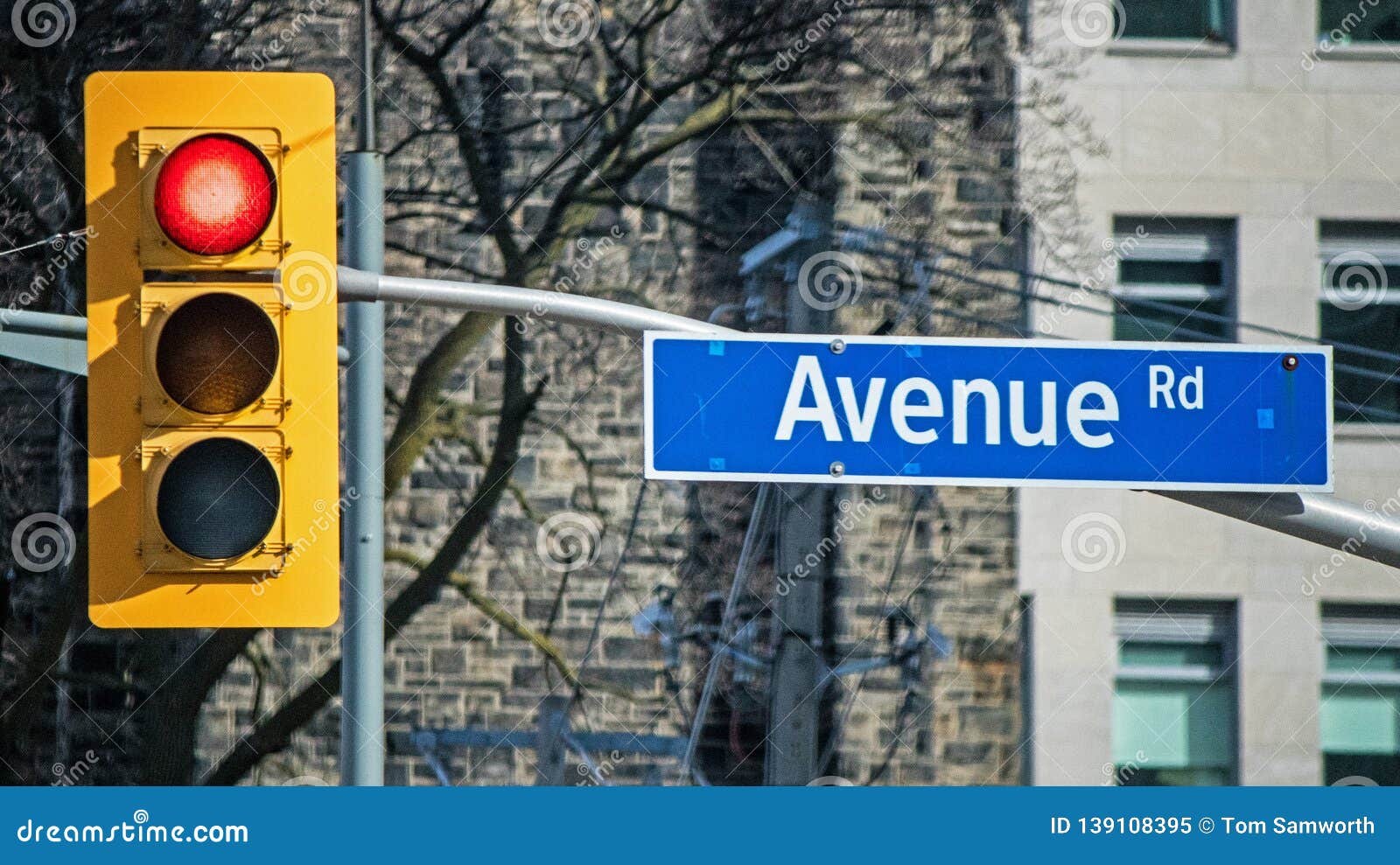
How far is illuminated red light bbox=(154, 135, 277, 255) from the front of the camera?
11.3 ft

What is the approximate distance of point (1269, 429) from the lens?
4102 mm

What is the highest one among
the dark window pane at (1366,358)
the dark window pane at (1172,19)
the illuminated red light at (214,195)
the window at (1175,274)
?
the dark window pane at (1172,19)

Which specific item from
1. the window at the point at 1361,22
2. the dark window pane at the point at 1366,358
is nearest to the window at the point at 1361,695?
the dark window pane at the point at 1366,358

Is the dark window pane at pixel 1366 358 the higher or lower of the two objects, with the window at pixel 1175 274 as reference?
lower

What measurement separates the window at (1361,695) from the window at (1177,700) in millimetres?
681

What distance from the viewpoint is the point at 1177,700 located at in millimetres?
11648

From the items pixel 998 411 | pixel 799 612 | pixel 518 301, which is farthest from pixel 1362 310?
pixel 518 301

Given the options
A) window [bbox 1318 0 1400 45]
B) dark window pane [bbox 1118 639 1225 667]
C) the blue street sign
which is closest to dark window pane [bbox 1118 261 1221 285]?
window [bbox 1318 0 1400 45]

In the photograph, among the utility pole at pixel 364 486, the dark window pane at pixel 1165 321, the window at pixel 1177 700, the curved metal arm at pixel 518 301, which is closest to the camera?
the curved metal arm at pixel 518 301

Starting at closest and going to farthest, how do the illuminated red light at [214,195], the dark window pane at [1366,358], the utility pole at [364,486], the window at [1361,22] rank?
the illuminated red light at [214,195], the utility pole at [364,486], the dark window pane at [1366,358], the window at [1361,22]

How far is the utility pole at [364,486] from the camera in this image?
6.68 metres

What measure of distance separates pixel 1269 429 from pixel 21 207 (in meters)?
9.07

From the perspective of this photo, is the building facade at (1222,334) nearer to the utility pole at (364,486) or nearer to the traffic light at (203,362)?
the utility pole at (364,486)

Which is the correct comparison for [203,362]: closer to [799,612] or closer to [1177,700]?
[799,612]
